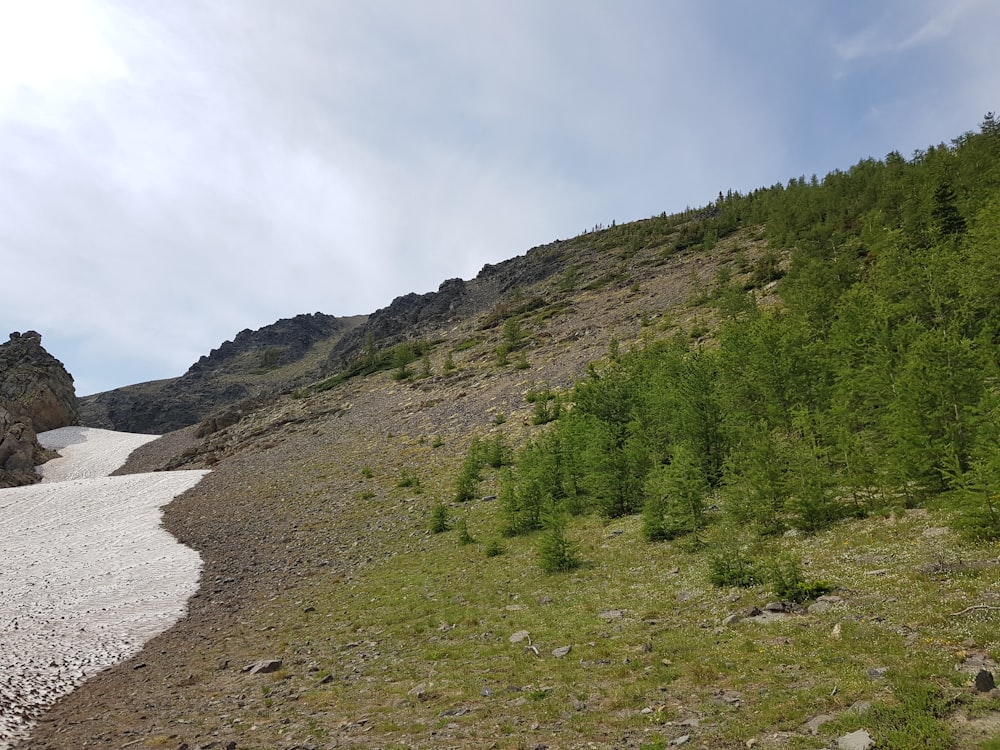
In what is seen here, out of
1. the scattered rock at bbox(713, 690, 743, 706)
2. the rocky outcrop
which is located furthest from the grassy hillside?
the rocky outcrop

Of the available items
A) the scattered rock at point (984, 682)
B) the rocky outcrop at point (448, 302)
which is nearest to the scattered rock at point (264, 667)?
the scattered rock at point (984, 682)

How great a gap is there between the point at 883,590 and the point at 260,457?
63.8 m

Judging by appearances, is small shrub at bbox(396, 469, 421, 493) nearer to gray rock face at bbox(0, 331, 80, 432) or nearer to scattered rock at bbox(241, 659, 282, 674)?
scattered rock at bbox(241, 659, 282, 674)

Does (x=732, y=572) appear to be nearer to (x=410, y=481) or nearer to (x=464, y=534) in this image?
(x=464, y=534)

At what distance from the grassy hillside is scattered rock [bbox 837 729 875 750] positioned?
14 centimetres

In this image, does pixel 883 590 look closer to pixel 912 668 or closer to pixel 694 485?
pixel 912 668

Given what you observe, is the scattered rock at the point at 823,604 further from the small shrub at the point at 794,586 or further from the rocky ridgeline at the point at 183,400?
the rocky ridgeline at the point at 183,400

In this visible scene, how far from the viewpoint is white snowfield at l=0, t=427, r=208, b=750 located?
1650cm

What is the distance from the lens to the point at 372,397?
78688 mm

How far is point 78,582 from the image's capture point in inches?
1063

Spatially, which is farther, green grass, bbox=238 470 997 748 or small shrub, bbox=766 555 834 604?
small shrub, bbox=766 555 834 604

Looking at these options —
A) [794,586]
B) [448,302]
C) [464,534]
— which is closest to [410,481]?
[464,534]

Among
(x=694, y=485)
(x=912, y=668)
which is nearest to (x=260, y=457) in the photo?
(x=694, y=485)

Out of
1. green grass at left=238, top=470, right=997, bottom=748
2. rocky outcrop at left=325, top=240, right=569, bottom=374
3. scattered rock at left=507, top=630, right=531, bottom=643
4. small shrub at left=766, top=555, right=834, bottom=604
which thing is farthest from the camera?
rocky outcrop at left=325, top=240, right=569, bottom=374
